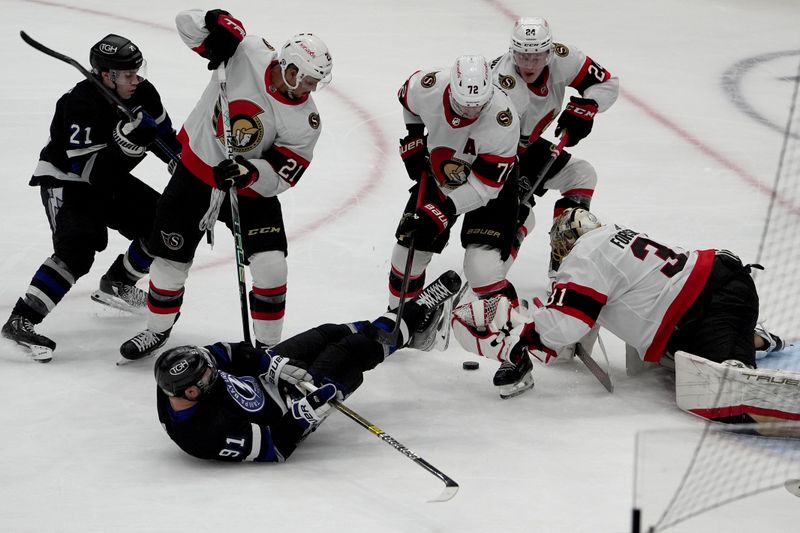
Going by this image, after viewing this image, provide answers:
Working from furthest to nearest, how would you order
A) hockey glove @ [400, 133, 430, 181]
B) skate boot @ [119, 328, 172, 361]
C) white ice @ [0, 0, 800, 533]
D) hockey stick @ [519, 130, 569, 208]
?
hockey stick @ [519, 130, 569, 208] < hockey glove @ [400, 133, 430, 181] < skate boot @ [119, 328, 172, 361] < white ice @ [0, 0, 800, 533]

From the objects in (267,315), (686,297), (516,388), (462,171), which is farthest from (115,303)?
(686,297)

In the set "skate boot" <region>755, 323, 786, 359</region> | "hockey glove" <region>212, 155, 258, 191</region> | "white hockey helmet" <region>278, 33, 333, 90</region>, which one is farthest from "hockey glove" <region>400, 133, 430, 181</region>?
"skate boot" <region>755, 323, 786, 359</region>

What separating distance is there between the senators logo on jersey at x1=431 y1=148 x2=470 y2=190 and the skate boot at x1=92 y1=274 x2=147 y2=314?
138cm

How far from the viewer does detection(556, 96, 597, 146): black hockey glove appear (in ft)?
16.0

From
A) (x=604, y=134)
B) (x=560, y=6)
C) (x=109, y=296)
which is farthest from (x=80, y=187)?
(x=560, y=6)

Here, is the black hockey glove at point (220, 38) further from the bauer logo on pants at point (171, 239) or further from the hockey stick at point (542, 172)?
the hockey stick at point (542, 172)

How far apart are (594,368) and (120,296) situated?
6.59 feet

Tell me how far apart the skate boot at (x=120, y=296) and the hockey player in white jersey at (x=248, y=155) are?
57cm

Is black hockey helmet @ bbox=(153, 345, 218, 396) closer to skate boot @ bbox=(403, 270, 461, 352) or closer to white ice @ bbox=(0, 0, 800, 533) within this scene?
white ice @ bbox=(0, 0, 800, 533)

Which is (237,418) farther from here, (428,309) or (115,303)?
(115,303)

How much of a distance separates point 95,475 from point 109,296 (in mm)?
1473

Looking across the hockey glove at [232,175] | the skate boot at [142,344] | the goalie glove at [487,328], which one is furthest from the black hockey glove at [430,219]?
the skate boot at [142,344]

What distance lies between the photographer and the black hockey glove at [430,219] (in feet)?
13.7

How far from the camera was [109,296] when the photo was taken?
477cm
